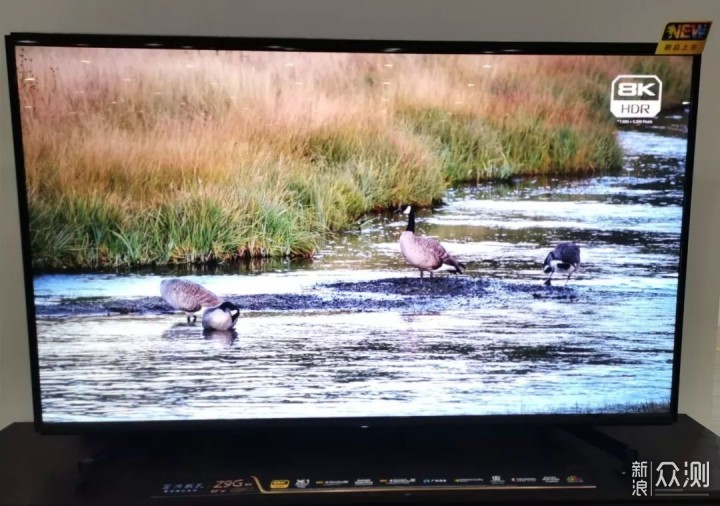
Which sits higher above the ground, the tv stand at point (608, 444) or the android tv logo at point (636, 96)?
the android tv logo at point (636, 96)

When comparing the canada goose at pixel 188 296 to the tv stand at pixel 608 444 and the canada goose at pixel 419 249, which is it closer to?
the canada goose at pixel 419 249

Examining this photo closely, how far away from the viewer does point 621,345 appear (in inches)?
55.3

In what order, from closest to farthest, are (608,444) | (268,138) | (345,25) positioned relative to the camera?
(268,138) < (608,444) < (345,25)

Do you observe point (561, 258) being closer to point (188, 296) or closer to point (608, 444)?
point (608, 444)

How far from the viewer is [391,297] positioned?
4.50 feet

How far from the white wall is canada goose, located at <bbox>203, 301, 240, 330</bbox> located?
0.66 meters

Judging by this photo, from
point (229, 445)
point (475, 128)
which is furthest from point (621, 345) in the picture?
point (229, 445)

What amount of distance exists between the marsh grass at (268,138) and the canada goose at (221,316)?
0.12m

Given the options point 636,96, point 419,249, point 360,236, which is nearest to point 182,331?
point 360,236

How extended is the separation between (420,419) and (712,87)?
126 cm

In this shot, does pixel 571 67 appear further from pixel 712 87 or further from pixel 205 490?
pixel 205 490

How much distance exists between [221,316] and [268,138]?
44cm

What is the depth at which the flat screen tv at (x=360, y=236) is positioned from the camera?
1.30m

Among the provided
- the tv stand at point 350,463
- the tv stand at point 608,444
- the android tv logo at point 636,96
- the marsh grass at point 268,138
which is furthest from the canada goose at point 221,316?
the android tv logo at point 636,96
